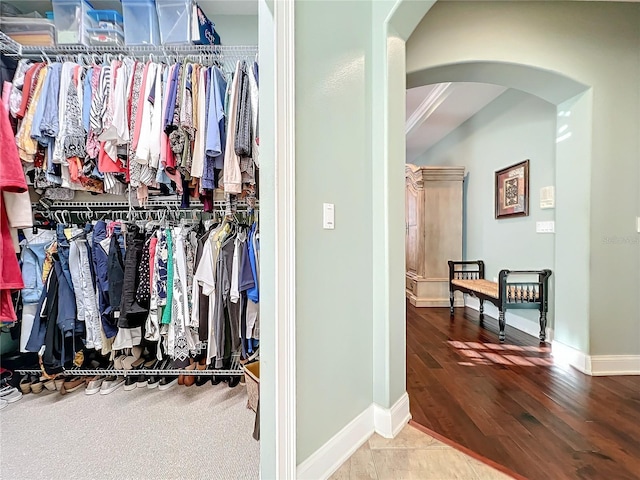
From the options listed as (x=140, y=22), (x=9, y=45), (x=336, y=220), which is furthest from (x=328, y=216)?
(x=9, y=45)

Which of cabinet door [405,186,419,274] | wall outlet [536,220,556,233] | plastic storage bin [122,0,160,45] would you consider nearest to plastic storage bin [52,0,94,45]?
plastic storage bin [122,0,160,45]

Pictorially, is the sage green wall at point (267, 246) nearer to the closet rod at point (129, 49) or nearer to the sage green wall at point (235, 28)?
the closet rod at point (129, 49)

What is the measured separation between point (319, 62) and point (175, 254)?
4.74 feet

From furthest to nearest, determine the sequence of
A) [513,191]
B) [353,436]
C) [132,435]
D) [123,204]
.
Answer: [513,191] → [123,204] → [132,435] → [353,436]

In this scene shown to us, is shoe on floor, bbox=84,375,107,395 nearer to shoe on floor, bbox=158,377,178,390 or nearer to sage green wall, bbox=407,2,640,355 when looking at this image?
shoe on floor, bbox=158,377,178,390

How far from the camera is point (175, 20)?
1.98 meters

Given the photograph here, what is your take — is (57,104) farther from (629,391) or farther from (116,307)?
(629,391)

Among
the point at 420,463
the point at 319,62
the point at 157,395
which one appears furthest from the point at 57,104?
the point at 420,463

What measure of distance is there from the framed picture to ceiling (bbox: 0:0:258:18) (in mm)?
3111

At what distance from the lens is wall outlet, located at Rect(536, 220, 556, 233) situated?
290cm

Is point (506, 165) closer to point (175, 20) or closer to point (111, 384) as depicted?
point (175, 20)

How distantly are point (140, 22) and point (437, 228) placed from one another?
13.2 ft

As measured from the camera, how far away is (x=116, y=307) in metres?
1.93

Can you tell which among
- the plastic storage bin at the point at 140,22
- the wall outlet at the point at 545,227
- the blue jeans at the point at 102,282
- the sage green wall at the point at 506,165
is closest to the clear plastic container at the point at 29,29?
the plastic storage bin at the point at 140,22
